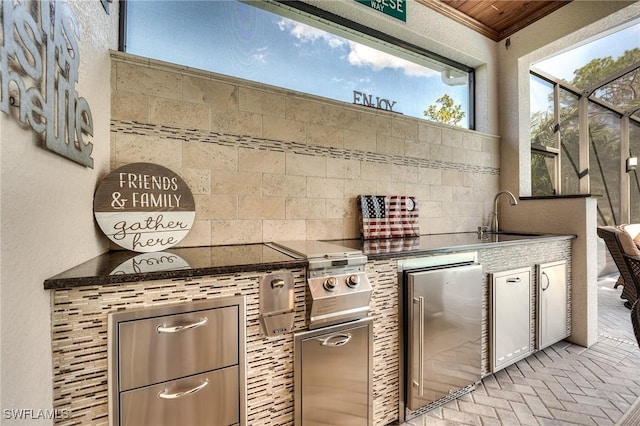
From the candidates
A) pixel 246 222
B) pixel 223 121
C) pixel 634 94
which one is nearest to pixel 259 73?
pixel 223 121

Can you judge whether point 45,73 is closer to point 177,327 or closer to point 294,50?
point 177,327

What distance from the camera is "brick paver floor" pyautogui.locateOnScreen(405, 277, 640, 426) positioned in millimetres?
1504

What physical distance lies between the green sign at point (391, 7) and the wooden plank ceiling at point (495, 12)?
264 millimetres

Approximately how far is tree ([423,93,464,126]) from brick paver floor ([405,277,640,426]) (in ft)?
7.64

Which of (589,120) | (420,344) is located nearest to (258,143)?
(420,344)

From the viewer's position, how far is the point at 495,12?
2.64 m

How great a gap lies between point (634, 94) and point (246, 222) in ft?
19.1

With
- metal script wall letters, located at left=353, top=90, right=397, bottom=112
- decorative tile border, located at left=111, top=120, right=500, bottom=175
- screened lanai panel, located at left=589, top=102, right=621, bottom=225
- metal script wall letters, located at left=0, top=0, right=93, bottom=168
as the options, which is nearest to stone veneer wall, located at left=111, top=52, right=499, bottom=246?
decorative tile border, located at left=111, top=120, right=500, bottom=175

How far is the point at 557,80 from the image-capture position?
3156mm

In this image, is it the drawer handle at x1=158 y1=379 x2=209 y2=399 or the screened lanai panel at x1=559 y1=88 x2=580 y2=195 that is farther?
the screened lanai panel at x1=559 y1=88 x2=580 y2=195

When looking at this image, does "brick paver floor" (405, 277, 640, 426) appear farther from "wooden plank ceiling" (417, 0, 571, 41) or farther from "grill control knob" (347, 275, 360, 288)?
"wooden plank ceiling" (417, 0, 571, 41)

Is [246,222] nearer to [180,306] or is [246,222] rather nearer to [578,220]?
[180,306]

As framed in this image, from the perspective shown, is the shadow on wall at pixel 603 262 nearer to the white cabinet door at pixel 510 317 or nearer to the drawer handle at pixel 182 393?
the white cabinet door at pixel 510 317

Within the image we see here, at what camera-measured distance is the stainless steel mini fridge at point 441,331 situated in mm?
1438
